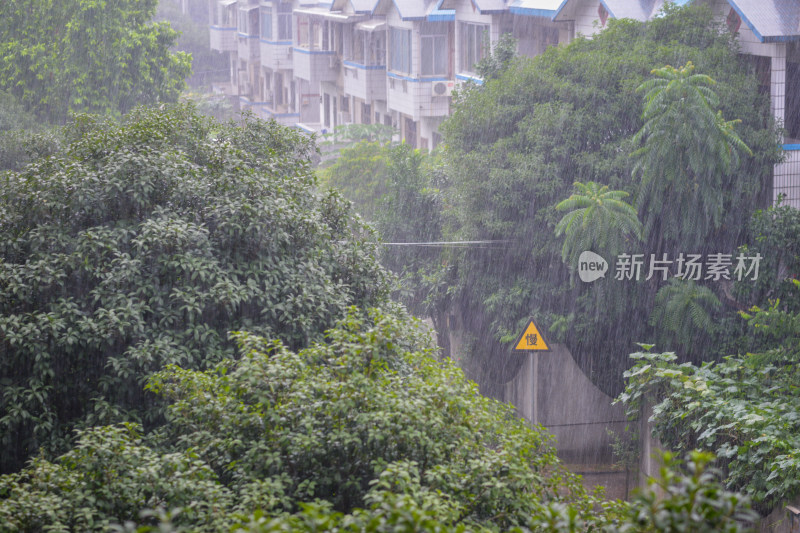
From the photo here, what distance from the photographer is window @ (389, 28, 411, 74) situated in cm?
2169

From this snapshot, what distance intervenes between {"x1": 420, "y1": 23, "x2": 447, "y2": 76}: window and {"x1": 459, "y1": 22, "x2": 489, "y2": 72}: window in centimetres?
132

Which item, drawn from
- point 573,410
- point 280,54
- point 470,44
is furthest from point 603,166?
point 280,54

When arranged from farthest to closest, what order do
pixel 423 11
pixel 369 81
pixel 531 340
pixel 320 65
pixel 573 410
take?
pixel 320 65 → pixel 369 81 → pixel 423 11 → pixel 573 410 → pixel 531 340

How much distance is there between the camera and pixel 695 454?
2510mm

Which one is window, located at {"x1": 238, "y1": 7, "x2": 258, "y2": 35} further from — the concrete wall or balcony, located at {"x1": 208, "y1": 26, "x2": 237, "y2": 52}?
the concrete wall

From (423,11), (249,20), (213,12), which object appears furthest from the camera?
(213,12)

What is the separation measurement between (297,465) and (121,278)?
2473 millimetres

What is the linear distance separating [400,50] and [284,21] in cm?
1361

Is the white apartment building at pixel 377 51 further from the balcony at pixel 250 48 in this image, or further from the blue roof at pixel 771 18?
the blue roof at pixel 771 18

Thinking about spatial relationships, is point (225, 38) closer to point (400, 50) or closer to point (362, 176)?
point (400, 50)

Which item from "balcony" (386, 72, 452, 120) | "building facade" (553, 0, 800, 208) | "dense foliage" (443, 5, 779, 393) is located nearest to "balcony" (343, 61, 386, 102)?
"balcony" (386, 72, 452, 120)

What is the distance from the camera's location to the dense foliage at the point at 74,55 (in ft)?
55.2

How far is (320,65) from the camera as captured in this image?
2892 centimetres

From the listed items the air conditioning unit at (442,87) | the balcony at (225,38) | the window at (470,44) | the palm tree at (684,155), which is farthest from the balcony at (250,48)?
the palm tree at (684,155)
